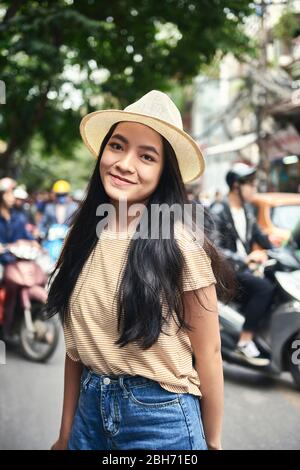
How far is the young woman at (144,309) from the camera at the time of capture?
144cm

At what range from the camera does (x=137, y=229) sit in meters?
1.54

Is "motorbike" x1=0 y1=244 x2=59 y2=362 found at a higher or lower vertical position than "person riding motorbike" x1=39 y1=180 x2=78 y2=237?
lower

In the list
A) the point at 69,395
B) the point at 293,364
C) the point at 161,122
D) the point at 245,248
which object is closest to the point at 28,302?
the point at 245,248

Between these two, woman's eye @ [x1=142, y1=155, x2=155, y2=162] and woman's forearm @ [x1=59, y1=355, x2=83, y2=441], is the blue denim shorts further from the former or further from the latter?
woman's eye @ [x1=142, y1=155, x2=155, y2=162]

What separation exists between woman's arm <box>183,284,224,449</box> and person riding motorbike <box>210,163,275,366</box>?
257 centimetres

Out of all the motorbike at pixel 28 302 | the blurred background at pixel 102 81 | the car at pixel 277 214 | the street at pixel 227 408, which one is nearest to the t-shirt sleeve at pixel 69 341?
the blurred background at pixel 102 81

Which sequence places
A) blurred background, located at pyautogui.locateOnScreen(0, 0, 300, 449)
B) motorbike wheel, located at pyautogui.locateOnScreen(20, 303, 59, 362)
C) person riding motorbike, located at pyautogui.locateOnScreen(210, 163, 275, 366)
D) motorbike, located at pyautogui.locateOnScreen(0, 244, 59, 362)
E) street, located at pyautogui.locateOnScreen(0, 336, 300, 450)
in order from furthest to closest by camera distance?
motorbike, located at pyautogui.locateOnScreen(0, 244, 59, 362) → motorbike wheel, located at pyautogui.locateOnScreen(20, 303, 59, 362) → person riding motorbike, located at pyautogui.locateOnScreen(210, 163, 275, 366) → blurred background, located at pyautogui.locateOnScreen(0, 0, 300, 449) → street, located at pyautogui.locateOnScreen(0, 336, 300, 450)

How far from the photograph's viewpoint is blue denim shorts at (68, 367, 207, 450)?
4.72ft

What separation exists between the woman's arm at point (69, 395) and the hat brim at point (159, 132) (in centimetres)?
66

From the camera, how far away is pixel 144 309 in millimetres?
1437

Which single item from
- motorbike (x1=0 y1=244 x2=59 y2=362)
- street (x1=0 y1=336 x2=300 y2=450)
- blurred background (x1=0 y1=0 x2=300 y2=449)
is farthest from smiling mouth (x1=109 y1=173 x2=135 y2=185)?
motorbike (x1=0 y1=244 x2=59 y2=362)

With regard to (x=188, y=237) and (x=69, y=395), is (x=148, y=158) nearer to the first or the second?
(x=188, y=237)
